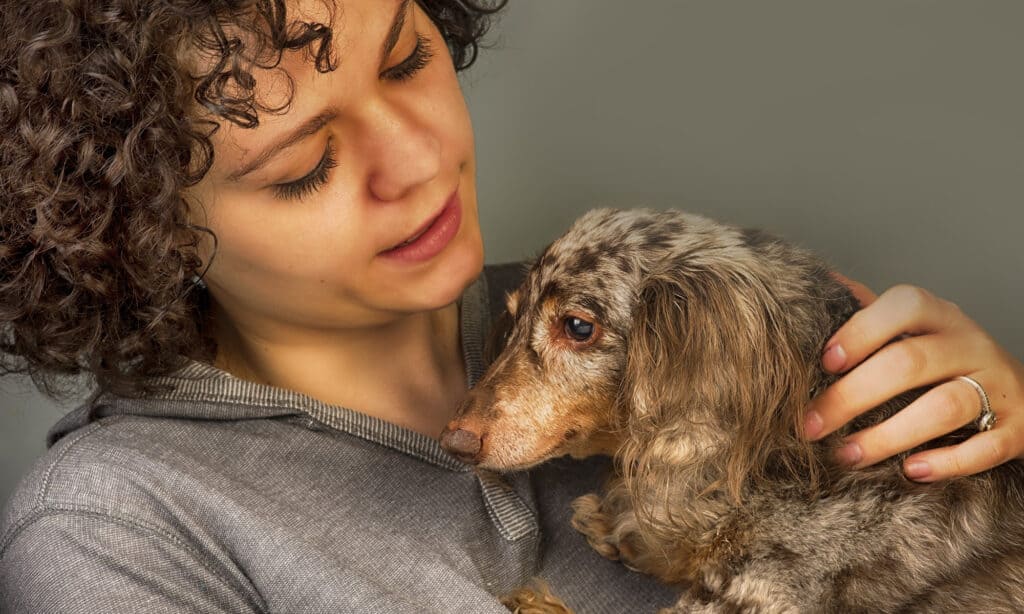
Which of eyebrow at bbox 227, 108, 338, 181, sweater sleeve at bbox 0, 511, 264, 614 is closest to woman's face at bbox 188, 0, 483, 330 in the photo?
eyebrow at bbox 227, 108, 338, 181

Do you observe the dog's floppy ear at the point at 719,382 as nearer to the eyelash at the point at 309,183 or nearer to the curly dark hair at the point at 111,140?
the eyelash at the point at 309,183

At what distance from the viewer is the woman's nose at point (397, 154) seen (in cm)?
185

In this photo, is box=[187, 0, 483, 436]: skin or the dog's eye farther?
the dog's eye

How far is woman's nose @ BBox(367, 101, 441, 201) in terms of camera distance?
6.08ft

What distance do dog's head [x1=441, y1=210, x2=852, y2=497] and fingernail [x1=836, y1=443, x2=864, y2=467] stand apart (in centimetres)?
11

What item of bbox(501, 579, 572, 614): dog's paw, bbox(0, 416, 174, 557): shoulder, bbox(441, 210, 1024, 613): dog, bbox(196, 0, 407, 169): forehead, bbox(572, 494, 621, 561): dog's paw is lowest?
bbox(501, 579, 572, 614): dog's paw

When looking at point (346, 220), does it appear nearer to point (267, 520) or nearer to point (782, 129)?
point (267, 520)

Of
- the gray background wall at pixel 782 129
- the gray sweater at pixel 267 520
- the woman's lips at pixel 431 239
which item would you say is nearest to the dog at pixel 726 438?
the gray sweater at pixel 267 520

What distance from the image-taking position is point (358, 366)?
2330mm

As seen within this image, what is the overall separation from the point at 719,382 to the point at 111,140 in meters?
1.19

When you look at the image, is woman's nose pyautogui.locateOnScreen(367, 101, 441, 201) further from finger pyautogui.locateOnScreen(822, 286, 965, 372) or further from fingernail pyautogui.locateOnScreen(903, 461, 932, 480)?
fingernail pyautogui.locateOnScreen(903, 461, 932, 480)

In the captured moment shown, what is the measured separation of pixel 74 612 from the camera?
1585 millimetres

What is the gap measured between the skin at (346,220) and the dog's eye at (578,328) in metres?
0.25

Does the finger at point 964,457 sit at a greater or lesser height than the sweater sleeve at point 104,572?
greater
